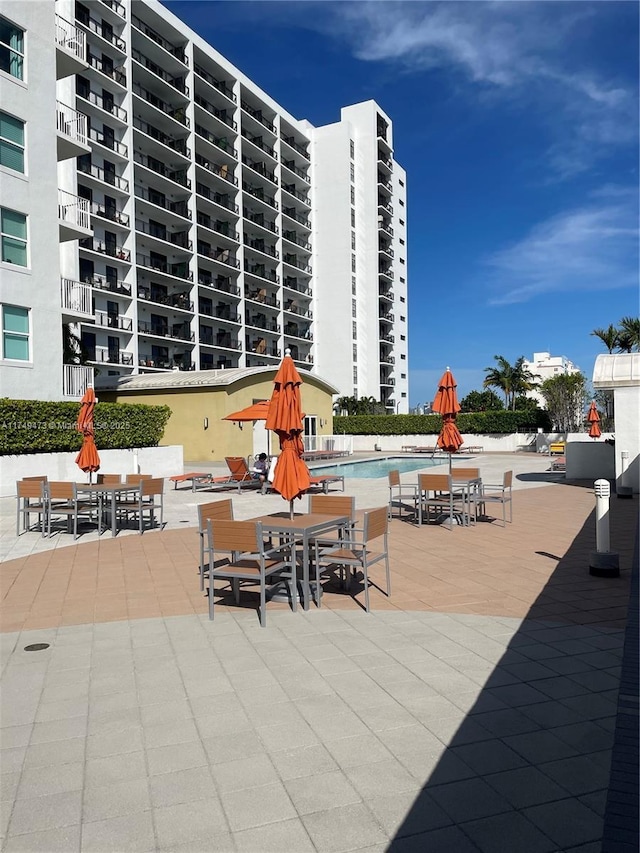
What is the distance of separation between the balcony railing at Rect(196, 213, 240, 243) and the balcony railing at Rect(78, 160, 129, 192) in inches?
346

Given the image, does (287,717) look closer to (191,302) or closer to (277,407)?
(277,407)

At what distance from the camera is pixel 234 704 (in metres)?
4.15

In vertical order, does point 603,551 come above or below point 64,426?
below

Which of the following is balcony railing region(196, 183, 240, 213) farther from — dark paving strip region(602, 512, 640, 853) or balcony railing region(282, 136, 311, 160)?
dark paving strip region(602, 512, 640, 853)

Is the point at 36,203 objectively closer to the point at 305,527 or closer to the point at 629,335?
the point at 305,527

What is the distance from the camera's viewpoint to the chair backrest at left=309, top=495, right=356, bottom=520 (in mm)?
7562

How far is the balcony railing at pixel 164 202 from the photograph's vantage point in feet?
144

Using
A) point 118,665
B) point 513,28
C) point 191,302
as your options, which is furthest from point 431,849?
point 191,302

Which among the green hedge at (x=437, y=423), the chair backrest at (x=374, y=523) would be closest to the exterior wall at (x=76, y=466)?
the chair backrest at (x=374, y=523)

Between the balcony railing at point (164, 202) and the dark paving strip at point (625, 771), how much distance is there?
1779 inches

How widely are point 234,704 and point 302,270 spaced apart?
60.7 metres

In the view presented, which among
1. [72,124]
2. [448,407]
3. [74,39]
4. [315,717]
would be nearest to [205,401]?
[72,124]

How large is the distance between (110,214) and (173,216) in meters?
5.75

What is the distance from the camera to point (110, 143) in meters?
40.4
